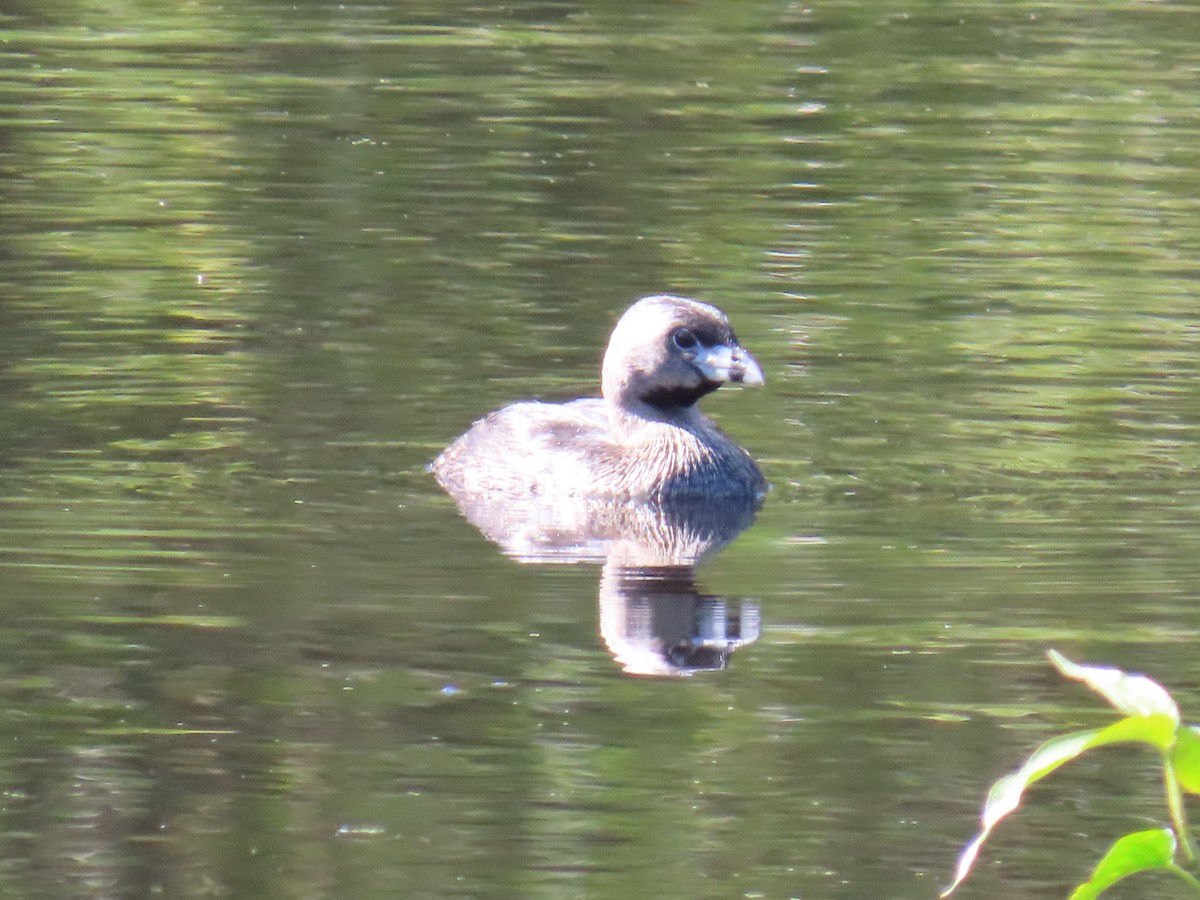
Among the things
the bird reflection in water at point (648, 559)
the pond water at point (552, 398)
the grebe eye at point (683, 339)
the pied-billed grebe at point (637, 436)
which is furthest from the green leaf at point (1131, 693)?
the grebe eye at point (683, 339)

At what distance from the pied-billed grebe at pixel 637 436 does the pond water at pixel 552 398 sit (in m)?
0.34

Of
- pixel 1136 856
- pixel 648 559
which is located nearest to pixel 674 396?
pixel 648 559

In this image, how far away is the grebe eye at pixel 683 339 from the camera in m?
10.9

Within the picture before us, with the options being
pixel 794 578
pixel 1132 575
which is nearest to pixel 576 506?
pixel 794 578

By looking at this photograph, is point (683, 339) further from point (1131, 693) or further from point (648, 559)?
point (1131, 693)

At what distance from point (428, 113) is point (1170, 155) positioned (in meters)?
5.43

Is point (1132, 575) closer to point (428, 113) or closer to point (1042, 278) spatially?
point (1042, 278)

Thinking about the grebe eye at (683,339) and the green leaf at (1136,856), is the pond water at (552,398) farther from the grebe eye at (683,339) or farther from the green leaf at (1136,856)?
the green leaf at (1136,856)

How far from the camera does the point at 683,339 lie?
10.9 meters

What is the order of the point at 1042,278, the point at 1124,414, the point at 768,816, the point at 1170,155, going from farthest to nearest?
the point at 1170,155 → the point at 1042,278 → the point at 1124,414 → the point at 768,816

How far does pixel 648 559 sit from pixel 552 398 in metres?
2.89

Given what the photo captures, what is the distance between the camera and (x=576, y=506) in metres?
10.6

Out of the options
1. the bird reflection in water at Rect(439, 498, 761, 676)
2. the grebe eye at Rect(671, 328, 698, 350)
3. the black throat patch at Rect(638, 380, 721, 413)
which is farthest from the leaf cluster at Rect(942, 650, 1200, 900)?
the black throat patch at Rect(638, 380, 721, 413)

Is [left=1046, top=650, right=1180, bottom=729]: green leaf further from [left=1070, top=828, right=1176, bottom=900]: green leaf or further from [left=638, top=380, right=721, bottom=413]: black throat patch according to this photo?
[left=638, top=380, right=721, bottom=413]: black throat patch
